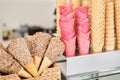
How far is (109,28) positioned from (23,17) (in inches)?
66.9

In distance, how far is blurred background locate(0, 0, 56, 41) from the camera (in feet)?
7.01

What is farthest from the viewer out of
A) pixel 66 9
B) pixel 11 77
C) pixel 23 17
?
pixel 23 17

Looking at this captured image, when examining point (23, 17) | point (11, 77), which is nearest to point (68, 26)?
point (11, 77)

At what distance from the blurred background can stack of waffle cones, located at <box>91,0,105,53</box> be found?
156 centimetres

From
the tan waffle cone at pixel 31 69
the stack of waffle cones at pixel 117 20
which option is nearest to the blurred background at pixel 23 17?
the stack of waffle cones at pixel 117 20

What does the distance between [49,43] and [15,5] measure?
174cm

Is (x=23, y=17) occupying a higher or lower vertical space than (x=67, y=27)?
higher

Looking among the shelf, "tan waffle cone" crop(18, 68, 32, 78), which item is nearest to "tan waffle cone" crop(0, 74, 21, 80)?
"tan waffle cone" crop(18, 68, 32, 78)

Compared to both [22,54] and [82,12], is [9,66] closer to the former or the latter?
[22,54]

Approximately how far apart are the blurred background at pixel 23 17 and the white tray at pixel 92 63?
5.18ft

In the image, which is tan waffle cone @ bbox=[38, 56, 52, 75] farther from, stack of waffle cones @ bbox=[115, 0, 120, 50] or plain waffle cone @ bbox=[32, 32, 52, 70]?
stack of waffle cones @ bbox=[115, 0, 120, 50]

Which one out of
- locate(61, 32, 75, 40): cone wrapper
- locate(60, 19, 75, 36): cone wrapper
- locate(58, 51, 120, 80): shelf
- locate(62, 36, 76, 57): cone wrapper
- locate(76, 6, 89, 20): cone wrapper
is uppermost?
locate(76, 6, 89, 20): cone wrapper

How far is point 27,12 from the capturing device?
2.19 metres

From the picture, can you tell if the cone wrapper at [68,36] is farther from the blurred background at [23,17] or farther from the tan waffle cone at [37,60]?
the blurred background at [23,17]
